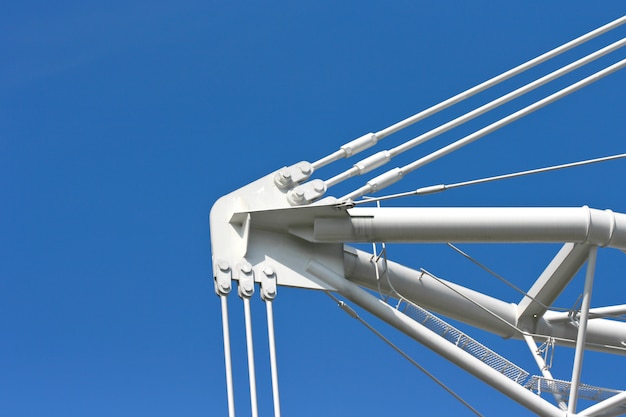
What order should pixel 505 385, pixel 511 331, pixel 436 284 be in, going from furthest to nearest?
pixel 511 331, pixel 436 284, pixel 505 385

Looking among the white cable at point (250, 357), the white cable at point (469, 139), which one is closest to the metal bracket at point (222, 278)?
the white cable at point (250, 357)

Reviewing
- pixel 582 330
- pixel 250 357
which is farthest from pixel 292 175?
pixel 582 330

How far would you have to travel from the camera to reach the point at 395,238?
22.8 meters

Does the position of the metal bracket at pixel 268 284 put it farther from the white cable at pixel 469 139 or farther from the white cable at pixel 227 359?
the white cable at pixel 469 139

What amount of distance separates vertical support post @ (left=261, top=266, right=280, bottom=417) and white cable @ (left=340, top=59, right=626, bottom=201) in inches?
77.6

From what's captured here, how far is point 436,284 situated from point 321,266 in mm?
3351

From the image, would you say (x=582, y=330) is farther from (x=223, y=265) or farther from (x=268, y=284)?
(x=223, y=265)

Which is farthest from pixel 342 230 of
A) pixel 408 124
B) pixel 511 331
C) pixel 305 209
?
pixel 511 331

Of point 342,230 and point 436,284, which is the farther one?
point 436,284

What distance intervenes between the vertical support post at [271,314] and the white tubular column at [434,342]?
0.97 metres

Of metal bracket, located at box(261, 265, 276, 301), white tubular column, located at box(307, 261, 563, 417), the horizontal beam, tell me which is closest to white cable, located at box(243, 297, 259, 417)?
metal bracket, located at box(261, 265, 276, 301)

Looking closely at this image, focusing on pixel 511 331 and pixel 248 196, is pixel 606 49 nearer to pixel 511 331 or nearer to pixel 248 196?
pixel 511 331

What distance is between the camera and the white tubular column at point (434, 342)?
76.4ft

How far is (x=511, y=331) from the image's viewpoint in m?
27.3
